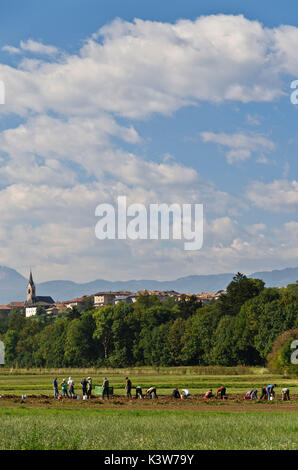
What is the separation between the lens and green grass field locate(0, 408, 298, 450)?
→ 25.7 metres

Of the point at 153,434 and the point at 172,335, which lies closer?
the point at 153,434

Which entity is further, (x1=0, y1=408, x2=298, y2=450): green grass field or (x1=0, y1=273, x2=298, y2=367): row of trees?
(x1=0, y1=273, x2=298, y2=367): row of trees

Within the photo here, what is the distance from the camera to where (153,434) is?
96.5 feet

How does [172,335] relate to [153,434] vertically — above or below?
above

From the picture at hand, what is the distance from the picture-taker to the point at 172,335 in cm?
14700

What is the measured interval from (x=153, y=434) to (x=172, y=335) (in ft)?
389

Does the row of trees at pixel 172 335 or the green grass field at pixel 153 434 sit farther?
the row of trees at pixel 172 335

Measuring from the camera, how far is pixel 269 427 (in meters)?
32.6

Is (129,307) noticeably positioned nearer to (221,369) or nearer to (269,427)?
(221,369)

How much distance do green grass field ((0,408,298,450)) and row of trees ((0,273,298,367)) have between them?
87.4 meters

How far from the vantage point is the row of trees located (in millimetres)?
128375

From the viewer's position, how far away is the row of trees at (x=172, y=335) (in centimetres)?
12838

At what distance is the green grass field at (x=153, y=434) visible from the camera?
25.7 metres

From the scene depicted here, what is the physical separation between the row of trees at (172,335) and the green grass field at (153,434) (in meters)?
87.4
